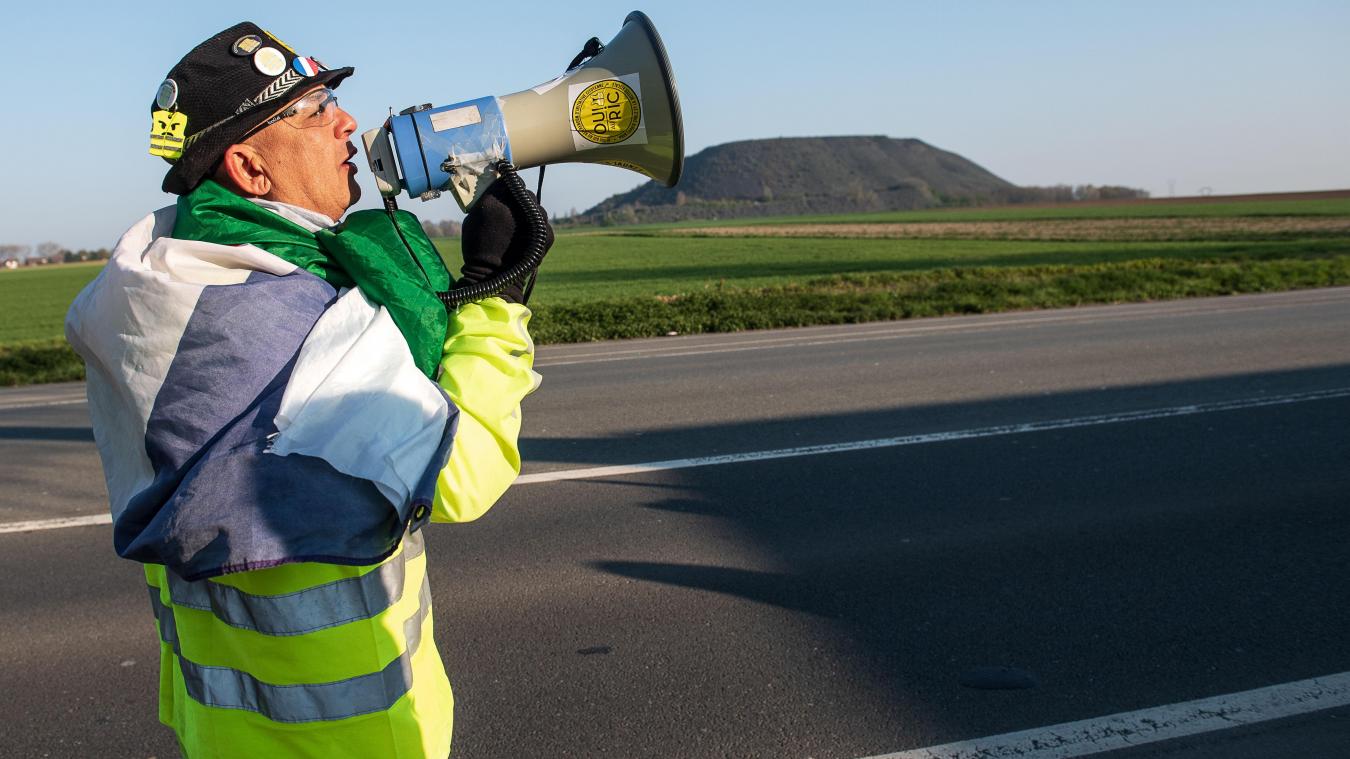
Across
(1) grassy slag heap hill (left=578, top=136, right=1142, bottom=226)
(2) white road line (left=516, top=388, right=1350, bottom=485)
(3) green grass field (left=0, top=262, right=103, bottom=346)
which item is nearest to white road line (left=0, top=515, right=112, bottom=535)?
(2) white road line (left=516, top=388, right=1350, bottom=485)

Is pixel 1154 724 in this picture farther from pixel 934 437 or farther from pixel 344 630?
pixel 934 437

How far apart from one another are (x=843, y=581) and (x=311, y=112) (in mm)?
3392

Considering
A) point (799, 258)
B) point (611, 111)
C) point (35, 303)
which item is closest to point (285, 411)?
point (611, 111)

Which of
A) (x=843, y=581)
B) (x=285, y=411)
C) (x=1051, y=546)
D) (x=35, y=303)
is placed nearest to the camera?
(x=285, y=411)

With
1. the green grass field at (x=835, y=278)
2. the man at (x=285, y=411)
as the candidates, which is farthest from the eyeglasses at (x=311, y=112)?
the green grass field at (x=835, y=278)

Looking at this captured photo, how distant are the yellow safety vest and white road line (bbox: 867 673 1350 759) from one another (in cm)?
204

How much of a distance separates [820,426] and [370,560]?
254 inches

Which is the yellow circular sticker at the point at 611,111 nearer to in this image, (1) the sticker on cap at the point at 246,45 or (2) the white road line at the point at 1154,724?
(1) the sticker on cap at the point at 246,45

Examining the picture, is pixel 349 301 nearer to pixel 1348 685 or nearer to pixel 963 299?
pixel 1348 685

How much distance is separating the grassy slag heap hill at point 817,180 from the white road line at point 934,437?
436 ft

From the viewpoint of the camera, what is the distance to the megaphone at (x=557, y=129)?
1.86 metres

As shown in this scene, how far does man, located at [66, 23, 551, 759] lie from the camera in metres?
1.43

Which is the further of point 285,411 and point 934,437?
point 934,437

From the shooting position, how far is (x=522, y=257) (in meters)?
1.74
